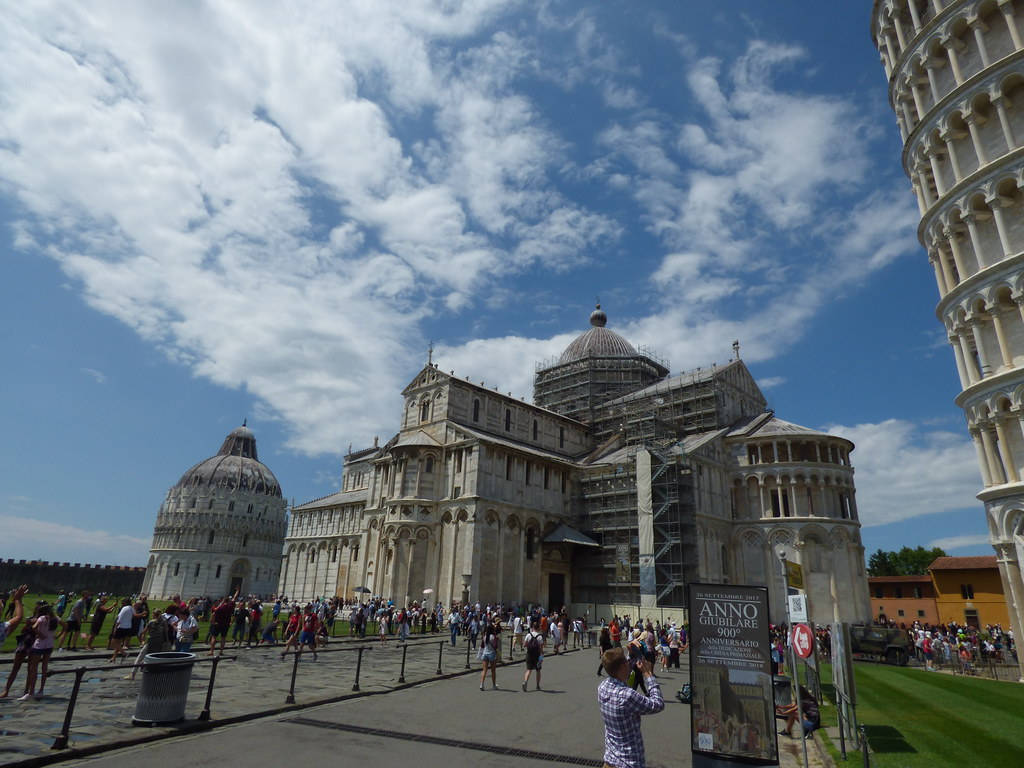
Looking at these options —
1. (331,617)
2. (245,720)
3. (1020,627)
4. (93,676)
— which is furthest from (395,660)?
(1020,627)

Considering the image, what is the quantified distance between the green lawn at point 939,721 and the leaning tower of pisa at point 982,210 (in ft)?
11.0

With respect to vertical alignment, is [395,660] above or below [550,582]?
below

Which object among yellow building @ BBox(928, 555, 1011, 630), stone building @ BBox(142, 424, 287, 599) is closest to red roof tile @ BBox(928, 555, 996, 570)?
yellow building @ BBox(928, 555, 1011, 630)

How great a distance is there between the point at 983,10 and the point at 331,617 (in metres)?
39.0

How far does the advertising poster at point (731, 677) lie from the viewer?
22.9 feet

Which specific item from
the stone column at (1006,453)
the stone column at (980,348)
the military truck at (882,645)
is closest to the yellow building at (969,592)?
the military truck at (882,645)

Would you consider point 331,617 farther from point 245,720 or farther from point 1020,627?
point 1020,627

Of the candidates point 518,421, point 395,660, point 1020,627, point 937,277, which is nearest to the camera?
point 1020,627

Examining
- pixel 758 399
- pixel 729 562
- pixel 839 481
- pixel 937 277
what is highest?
pixel 758 399

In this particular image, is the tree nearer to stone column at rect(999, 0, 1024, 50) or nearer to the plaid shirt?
stone column at rect(999, 0, 1024, 50)

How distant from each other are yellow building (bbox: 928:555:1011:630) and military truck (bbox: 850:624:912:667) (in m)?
25.7

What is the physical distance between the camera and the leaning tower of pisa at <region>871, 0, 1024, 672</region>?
60.2ft

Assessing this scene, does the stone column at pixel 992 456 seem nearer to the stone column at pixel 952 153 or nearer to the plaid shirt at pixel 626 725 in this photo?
the stone column at pixel 952 153

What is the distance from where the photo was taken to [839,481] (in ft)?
144
